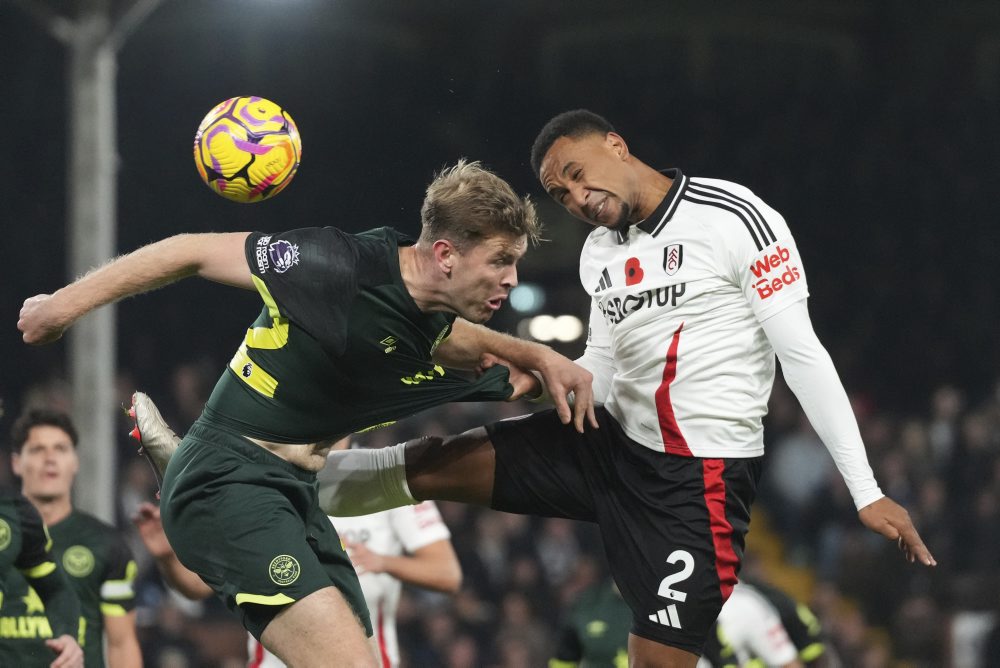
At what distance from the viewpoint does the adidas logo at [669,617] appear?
4.69 meters


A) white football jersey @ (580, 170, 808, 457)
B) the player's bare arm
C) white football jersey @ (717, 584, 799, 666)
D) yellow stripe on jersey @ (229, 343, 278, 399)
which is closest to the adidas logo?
white football jersey @ (580, 170, 808, 457)

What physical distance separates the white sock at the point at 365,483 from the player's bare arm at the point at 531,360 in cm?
53

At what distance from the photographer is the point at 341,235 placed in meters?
4.18

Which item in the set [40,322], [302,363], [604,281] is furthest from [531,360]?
[40,322]

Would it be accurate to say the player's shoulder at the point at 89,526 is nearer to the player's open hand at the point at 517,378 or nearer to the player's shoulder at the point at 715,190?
the player's open hand at the point at 517,378

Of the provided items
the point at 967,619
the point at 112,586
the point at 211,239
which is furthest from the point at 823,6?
the point at 211,239

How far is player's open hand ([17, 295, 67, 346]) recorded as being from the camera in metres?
3.93

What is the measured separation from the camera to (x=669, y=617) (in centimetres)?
470

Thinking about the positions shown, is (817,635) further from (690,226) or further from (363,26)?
(363,26)

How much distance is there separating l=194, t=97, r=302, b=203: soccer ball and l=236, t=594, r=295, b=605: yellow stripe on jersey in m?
1.57

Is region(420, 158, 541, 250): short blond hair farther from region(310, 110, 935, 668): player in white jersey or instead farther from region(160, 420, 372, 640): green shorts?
region(160, 420, 372, 640): green shorts

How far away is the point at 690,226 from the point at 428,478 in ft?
4.15

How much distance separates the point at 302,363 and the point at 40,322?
743 mm

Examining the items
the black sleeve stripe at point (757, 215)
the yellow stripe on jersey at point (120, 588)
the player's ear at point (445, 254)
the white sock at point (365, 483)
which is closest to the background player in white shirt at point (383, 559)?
the yellow stripe on jersey at point (120, 588)
